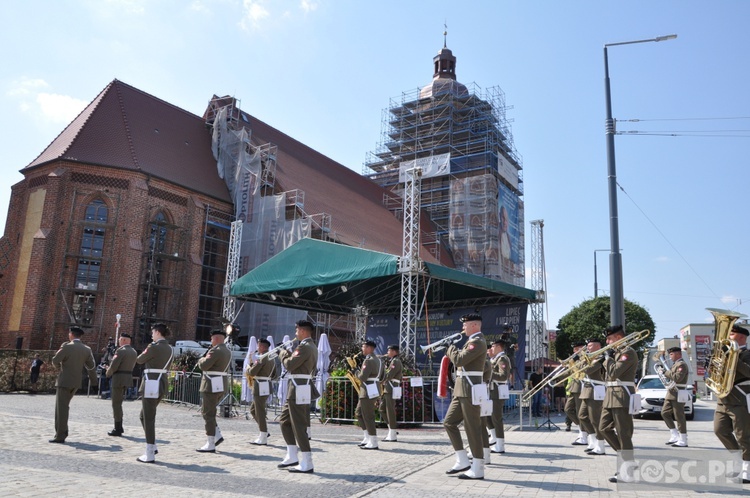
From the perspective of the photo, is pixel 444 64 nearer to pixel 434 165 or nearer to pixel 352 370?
pixel 434 165

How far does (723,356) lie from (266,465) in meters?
6.18

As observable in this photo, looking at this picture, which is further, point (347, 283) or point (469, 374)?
point (347, 283)

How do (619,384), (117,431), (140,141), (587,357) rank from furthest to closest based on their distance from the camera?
1. (140,141)
2. (117,431)
3. (587,357)
4. (619,384)

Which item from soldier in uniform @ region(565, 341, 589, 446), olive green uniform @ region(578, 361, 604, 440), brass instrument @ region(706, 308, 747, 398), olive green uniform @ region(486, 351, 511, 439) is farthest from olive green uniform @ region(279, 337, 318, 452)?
soldier in uniform @ region(565, 341, 589, 446)

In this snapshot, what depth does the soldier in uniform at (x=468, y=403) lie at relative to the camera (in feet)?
24.4

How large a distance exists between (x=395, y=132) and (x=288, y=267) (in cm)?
3484

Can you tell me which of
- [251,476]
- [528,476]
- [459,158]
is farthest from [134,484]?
[459,158]

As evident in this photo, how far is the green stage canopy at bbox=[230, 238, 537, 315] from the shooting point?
1731cm

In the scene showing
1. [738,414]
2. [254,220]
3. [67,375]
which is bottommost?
[738,414]

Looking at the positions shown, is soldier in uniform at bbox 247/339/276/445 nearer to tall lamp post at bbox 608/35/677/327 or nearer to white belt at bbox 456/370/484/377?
white belt at bbox 456/370/484/377

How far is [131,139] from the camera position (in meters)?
30.8

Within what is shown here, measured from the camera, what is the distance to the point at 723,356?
307 inches

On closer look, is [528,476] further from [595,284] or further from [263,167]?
[595,284]

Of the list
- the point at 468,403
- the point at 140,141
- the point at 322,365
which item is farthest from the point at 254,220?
the point at 468,403
